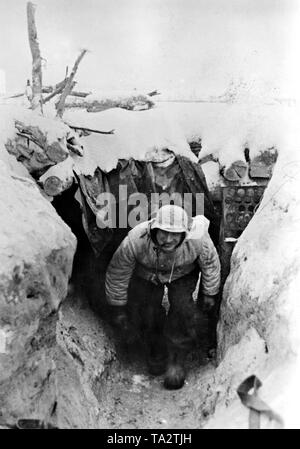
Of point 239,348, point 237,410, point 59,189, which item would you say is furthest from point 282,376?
point 59,189

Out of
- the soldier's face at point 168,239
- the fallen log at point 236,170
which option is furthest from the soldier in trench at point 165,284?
the fallen log at point 236,170

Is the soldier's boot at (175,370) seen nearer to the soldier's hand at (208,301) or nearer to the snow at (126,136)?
Answer: the soldier's hand at (208,301)

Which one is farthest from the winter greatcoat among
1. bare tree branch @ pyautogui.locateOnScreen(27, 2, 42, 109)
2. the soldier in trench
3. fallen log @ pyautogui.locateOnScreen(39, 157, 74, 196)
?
bare tree branch @ pyautogui.locateOnScreen(27, 2, 42, 109)

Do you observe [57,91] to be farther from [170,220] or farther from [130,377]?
[130,377]

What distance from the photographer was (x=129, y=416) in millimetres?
4680

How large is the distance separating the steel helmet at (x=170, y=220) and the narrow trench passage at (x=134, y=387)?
1075 millimetres

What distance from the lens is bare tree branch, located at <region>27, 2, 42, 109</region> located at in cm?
565

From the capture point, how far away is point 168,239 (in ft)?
16.3

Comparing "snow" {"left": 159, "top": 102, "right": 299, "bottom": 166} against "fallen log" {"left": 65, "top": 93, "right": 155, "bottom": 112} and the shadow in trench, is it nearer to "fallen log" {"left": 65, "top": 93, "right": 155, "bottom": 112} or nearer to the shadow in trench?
"fallen log" {"left": 65, "top": 93, "right": 155, "bottom": 112}

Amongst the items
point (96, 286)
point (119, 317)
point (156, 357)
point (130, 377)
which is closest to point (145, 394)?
point (130, 377)

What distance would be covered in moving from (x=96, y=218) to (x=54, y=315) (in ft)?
5.85

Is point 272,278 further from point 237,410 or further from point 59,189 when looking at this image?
point 59,189

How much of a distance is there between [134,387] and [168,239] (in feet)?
5.02

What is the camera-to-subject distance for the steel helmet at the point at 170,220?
16.1 ft
